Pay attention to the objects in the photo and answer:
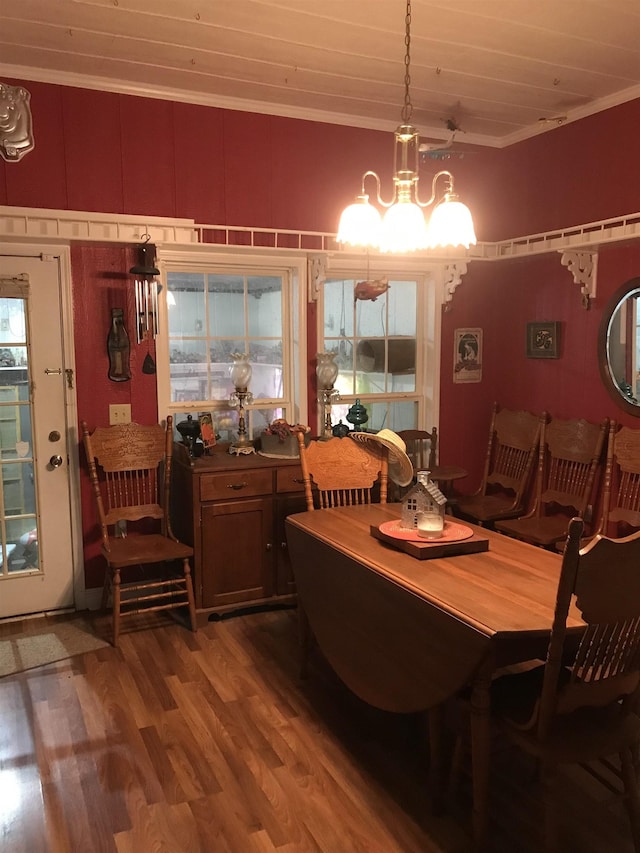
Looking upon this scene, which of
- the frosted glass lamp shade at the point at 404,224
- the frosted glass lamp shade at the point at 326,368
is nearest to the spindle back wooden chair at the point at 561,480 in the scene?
the frosted glass lamp shade at the point at 326,368

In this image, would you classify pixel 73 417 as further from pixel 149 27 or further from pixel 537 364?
pixel 537 364

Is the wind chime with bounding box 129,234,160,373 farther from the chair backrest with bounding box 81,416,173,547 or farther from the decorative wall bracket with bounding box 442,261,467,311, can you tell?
the decorative wall bracket with bounding box 442,261,467,311

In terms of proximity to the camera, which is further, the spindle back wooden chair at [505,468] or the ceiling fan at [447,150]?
the spindle back wooden chair at [505,468]

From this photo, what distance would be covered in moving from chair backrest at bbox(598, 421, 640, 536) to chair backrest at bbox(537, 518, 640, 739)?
169 cm

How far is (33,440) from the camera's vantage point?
11.5 feet

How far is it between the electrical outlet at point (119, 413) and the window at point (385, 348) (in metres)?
1.19

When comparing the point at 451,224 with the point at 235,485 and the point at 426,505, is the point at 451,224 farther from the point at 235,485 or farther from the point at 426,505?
the point at 235,485

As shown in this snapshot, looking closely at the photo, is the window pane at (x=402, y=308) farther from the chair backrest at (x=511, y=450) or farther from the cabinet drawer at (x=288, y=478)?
the cabinet drawer at (x=288, y=478)

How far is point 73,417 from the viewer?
3.56 m

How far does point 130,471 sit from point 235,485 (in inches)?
23.8

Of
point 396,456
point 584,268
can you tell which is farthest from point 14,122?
point 584,268

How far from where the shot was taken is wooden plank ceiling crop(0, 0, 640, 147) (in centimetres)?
268

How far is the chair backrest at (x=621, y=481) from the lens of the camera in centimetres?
342

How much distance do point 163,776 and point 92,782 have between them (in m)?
0.22
